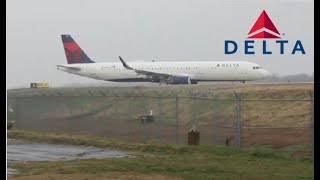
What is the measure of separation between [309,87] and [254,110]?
28.5ft

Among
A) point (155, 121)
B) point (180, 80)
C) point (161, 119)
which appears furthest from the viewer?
point (180, 80)

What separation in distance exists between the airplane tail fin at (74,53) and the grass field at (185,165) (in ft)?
151

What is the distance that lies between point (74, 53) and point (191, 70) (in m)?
17.4

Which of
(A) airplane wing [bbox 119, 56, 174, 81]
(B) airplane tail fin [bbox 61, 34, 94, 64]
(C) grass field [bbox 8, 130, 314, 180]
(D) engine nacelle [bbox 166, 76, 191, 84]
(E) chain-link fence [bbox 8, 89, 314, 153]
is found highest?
(B) airplane tail fin [bbox 61, 34, 94, 64]

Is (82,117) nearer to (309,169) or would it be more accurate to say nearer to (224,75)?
(309,169)

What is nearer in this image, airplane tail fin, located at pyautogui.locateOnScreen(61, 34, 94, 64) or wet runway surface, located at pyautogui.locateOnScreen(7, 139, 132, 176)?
wet runway surface, located at pyautogui.locateOnScreen(7, 139, 132, 176)

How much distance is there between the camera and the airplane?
51188 mm

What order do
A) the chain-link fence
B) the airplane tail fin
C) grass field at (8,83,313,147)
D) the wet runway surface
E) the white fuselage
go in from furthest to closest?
the airplane tail fin < the white fuselage < the chain-link fence < grass field at (8,83,313,147) < the wet runway surface

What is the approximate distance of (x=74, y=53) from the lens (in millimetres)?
65688

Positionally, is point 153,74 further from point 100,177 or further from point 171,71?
point 100,177

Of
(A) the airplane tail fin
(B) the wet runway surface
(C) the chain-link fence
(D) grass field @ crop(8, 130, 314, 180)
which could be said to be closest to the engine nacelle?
(A) the airplane tail fin

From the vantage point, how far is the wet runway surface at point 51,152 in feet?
55.0

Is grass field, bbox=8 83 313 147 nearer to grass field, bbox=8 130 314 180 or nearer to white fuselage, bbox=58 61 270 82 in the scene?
grass field, bbox=8 130 314 180

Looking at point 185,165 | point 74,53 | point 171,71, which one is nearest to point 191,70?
point 171,71
